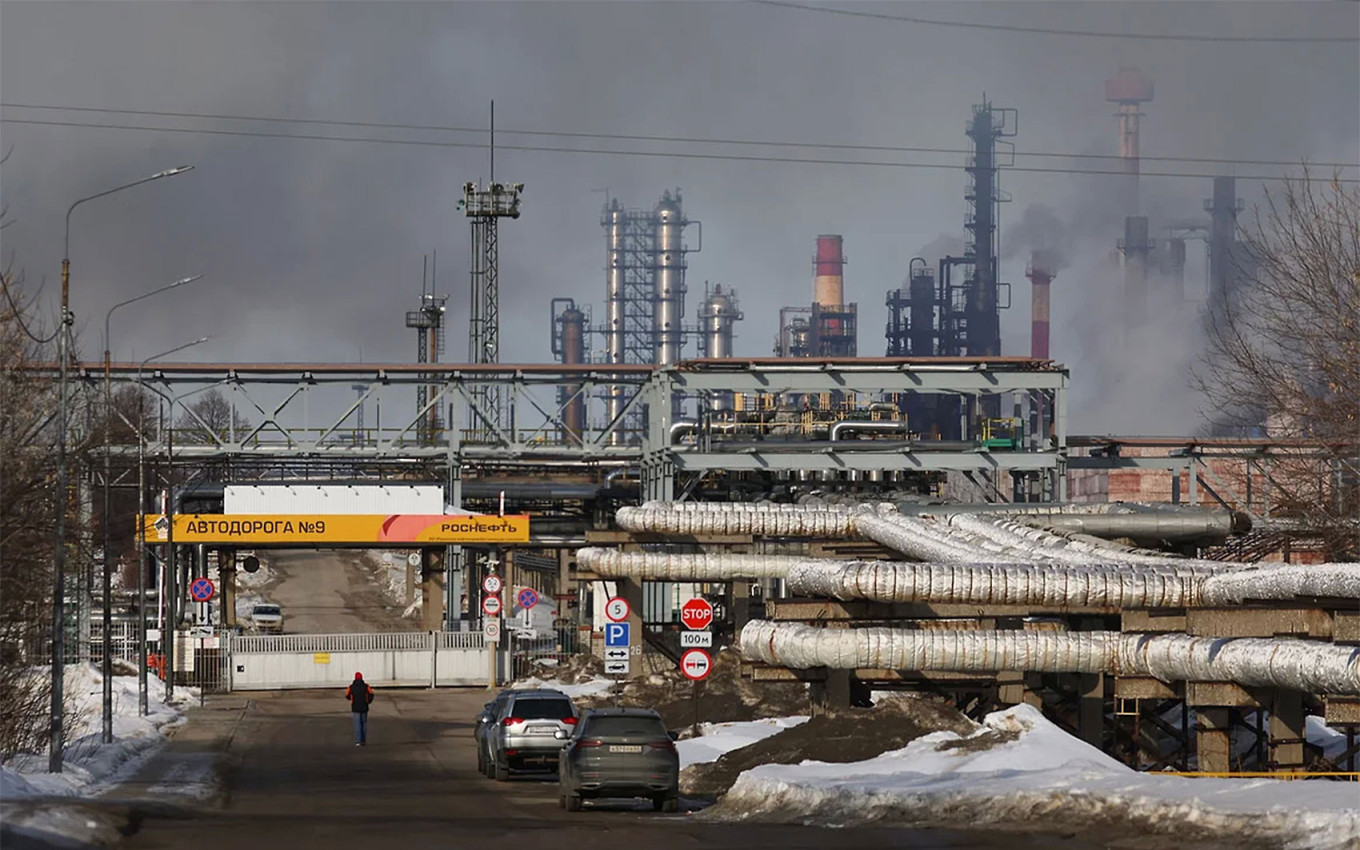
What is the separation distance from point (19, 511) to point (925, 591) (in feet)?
49.3

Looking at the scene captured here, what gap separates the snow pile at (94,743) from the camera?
89.5ft

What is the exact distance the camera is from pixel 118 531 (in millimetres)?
95000

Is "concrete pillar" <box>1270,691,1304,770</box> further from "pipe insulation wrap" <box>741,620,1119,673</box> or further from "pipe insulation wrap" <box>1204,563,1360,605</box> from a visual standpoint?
"pipe insulation wrap" <box>741,620,1119,673</box>

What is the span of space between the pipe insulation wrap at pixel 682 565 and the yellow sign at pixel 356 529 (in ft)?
49.4

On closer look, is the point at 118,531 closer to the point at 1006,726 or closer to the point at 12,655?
the point at 12,655

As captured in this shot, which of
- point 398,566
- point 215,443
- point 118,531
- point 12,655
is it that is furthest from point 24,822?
point 398,566

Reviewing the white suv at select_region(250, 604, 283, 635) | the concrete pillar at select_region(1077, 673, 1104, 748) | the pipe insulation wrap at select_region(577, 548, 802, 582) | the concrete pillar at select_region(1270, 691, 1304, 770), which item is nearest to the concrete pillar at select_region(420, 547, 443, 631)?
the pipe insulation wrap at select_region(577, 548, 802, 582)

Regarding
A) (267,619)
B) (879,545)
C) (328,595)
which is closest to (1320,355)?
(879,545)

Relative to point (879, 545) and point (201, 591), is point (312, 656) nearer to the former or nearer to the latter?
point (201, 591)

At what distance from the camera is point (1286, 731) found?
86.6ft

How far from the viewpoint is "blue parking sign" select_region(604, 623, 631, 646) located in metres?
39.5

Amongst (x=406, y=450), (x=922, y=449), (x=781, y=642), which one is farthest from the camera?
(x=406, y=450)

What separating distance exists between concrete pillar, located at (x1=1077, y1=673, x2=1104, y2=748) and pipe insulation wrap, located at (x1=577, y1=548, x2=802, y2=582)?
755 inches

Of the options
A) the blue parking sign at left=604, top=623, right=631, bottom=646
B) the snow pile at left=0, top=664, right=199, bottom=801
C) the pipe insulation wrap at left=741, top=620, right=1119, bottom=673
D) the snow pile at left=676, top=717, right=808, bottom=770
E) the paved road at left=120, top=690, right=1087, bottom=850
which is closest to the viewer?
the paved road at left=120, top=690, right=1087, bottom=850
